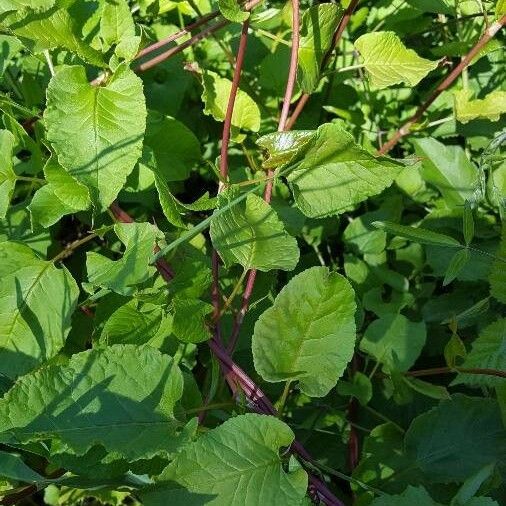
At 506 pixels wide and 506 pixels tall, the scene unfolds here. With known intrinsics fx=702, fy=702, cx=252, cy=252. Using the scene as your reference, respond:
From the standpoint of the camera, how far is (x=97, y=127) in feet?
3.22

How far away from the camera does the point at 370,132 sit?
150cm

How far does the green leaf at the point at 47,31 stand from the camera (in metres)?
0.98

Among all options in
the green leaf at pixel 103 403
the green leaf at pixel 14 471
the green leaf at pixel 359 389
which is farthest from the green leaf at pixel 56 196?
the green leaf at pixel 359 389

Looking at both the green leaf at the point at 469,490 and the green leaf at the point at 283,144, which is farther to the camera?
the green leaf at the point at 283,144

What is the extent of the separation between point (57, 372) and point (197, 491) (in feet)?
0.74

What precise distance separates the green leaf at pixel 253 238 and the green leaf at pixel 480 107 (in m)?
0.51

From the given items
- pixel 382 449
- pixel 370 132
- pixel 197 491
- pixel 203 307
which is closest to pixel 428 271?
pixel 370 132

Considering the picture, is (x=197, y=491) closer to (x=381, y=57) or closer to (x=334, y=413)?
(x=334, y=413)

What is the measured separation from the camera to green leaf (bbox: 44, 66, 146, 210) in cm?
96

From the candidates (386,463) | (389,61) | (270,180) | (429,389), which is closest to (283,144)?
(270,180)

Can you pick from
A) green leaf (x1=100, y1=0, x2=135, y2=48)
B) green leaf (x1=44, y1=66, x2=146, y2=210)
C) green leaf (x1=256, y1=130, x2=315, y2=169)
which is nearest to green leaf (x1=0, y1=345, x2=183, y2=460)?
green leaf (x1=44, y1=66, x2=146, y2=210)

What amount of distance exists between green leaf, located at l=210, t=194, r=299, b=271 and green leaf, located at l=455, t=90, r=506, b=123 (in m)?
0.51

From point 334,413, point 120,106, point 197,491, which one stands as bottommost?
point 334,413

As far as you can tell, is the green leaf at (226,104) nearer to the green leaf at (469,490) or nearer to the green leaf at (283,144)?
the green leaf at (283,144)
